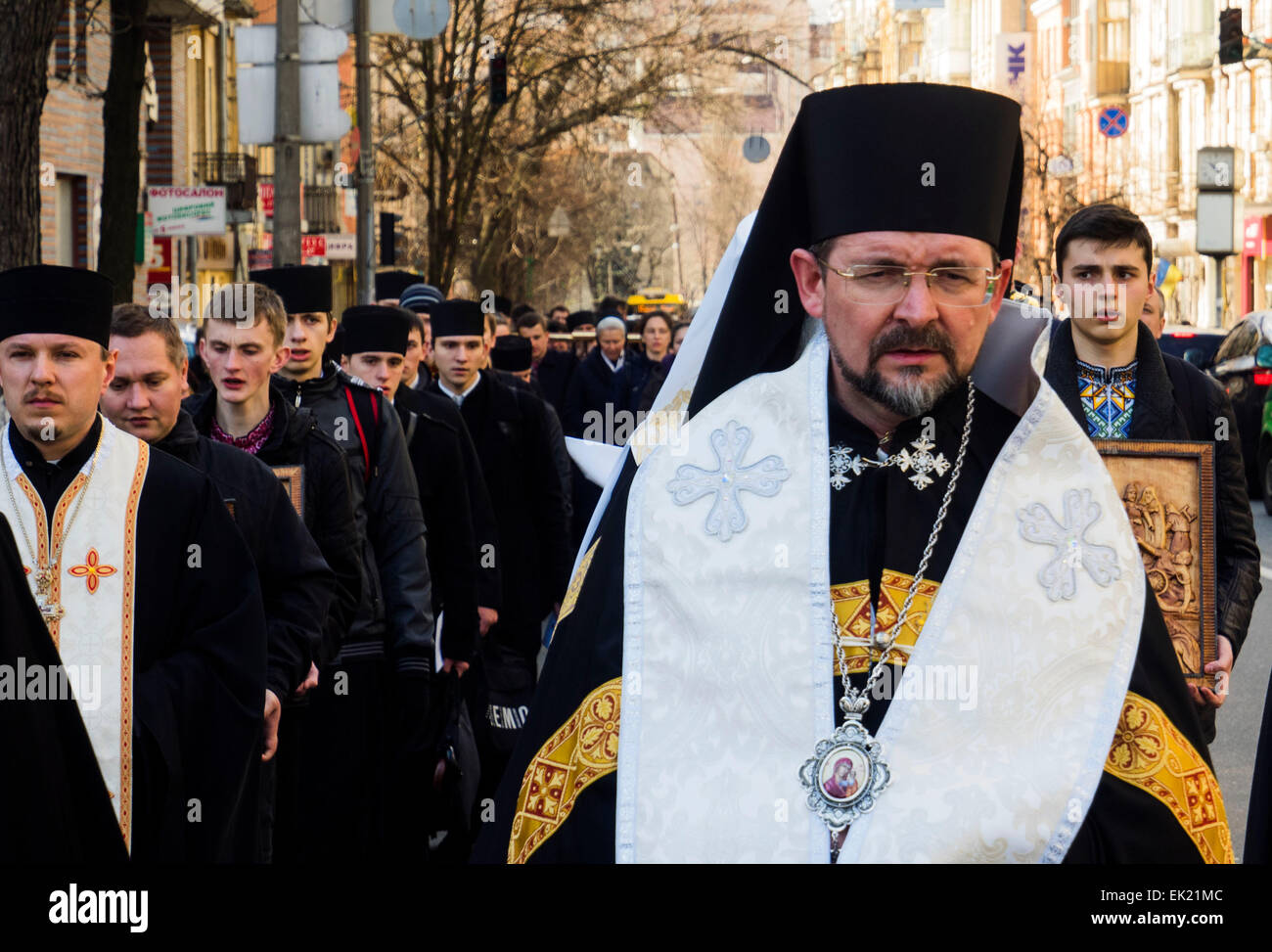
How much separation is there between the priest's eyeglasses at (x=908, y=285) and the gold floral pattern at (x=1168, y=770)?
28.1 inches

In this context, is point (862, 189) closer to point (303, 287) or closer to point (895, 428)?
point (895, 428)

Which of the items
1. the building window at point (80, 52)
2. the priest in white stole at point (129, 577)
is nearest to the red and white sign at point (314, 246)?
the building window at point (80, 52)

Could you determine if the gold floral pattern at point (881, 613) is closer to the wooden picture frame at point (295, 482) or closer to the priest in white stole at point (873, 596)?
the priest in white stole at point (873, 596)

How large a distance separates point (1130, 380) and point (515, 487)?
4.21 m

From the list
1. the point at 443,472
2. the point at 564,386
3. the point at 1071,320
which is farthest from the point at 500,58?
the point at 1071,320

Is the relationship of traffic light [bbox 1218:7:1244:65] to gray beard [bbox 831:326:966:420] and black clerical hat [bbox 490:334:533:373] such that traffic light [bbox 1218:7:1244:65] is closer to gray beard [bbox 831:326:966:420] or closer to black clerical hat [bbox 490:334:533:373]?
black clerical hat [bbox 490:334:533:373]

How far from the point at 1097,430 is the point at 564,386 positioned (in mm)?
12684

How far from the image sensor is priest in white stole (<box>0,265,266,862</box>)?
5012mm

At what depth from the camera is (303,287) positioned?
786 centimetres

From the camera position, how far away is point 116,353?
560 centimetres

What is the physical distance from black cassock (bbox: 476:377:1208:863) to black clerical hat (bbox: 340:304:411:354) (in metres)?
4.82

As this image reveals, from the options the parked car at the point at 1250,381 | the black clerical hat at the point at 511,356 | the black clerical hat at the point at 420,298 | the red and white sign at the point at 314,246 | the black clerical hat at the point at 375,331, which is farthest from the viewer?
the red and white sign at the point at 314,246

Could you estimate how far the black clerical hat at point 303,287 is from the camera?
25.4ft

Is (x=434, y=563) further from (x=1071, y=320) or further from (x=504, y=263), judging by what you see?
(x=504, y=263)
